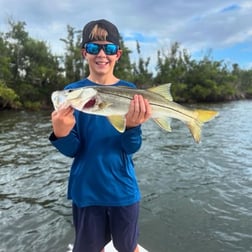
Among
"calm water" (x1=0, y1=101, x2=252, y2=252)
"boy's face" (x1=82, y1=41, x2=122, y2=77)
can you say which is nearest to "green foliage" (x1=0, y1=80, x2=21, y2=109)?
"calm water" (x1=0, y1=101, x2=252, y2=252)

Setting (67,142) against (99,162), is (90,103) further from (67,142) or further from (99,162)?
(99,162)

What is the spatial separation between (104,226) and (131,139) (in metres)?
0.74

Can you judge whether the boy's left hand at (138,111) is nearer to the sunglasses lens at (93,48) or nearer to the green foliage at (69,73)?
the sunglasses lens at (93,48)

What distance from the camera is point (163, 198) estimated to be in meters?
6.97

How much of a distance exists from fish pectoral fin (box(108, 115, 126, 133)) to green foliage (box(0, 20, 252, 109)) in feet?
93.6

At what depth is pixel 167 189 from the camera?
7527 mm

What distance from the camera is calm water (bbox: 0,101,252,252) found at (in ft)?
17.2

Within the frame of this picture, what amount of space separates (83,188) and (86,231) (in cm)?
34

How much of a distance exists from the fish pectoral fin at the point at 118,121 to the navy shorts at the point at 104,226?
662mm

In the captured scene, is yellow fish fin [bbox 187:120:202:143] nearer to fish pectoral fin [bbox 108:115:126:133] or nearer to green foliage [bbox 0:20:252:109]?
fish pectoral fin [bbox 108:115:126:133]

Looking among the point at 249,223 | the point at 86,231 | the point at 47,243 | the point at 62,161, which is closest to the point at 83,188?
the point at 86,231

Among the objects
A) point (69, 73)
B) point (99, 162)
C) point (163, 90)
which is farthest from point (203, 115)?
point (69, 73)

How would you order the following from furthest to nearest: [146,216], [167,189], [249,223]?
[167,189]
[146,216]
[249,223]

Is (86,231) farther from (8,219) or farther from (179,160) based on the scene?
(179,160)
